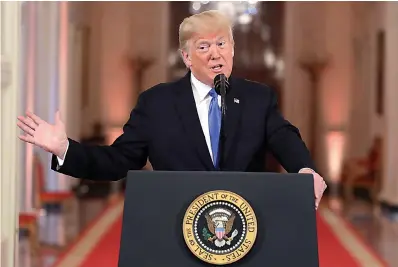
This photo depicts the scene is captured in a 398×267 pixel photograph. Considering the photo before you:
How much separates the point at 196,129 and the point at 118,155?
338mm

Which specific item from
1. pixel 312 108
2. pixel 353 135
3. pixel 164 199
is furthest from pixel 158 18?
pixel 164 199

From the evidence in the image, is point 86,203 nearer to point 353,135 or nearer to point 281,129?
point 353,135

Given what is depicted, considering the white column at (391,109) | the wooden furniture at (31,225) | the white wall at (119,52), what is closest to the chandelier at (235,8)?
the white wall at (119,52)

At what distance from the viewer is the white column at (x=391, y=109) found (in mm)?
11430

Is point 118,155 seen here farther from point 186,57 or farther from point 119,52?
point 119,52

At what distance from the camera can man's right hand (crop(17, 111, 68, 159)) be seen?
2584 millimetres

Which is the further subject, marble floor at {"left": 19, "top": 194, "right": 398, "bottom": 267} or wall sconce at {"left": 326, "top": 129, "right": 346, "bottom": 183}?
wall sconce at {"left": 326, "top": 129, "right": 346, "bottom": 183}

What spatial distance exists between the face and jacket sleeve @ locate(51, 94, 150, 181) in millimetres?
292

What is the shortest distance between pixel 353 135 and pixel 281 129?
38.8 feet

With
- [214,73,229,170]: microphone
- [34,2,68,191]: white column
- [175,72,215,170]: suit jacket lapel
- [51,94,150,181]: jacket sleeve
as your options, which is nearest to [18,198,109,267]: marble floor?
[34,2,68,191]: white column

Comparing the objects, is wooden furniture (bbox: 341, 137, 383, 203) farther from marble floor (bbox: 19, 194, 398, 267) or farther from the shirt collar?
the shirt collar

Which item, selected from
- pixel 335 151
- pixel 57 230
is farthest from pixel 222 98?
pixel 335 151

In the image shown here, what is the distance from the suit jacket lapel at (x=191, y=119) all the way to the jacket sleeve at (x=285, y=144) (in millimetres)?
265

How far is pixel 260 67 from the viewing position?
602 inches
